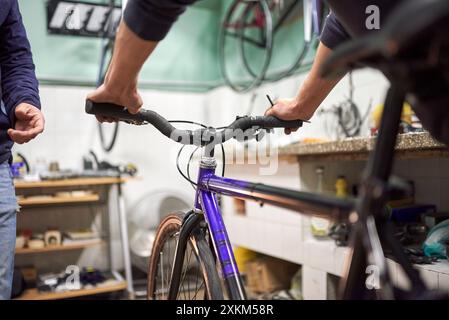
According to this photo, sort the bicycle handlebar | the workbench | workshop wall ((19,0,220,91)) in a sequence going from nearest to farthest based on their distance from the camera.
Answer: the bicycle handlebar, the workbench, workshop wall ((19,0,220,91))

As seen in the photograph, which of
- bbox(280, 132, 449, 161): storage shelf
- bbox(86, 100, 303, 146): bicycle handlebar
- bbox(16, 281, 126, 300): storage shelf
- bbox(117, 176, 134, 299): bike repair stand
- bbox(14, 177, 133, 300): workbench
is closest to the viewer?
bbox(86, 100, 303, 146): bicycle handlebar

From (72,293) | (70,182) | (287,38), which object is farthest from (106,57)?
(72,293)

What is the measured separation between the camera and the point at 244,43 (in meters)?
2.96

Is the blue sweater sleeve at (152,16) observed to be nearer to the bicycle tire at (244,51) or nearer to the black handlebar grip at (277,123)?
the black handlebar grip at (277,123)

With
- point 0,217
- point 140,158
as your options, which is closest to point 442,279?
point 0,217

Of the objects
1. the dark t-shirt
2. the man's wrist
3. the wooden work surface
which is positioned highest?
the dark t-shirt

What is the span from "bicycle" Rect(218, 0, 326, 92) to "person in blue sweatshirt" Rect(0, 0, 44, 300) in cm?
161

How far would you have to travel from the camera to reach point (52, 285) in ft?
6.38

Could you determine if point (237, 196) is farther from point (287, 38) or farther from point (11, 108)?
point (287, 38)

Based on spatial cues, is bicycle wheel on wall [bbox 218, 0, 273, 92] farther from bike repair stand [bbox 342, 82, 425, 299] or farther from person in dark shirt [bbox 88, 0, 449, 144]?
bike repair stand [bbox 342, 82, 425, 299]

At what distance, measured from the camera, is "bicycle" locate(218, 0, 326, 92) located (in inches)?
96.0

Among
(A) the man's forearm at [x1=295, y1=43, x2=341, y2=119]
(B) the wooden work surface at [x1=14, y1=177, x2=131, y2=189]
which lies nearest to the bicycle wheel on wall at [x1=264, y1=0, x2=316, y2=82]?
(B) the wooden work surface at [x1=14, y1=177, x2=131, y2=189]

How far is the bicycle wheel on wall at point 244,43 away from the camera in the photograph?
2701mm
